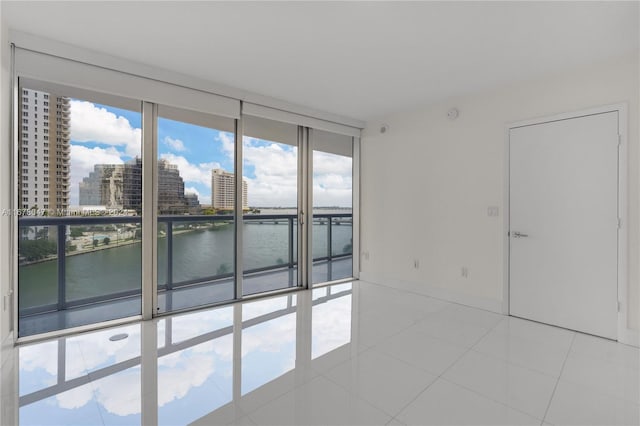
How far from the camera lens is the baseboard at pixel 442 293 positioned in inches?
138

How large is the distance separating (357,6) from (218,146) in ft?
7.35

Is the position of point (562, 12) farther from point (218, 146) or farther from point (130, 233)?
point (130, 233)

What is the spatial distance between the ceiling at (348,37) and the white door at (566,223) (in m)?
0.71

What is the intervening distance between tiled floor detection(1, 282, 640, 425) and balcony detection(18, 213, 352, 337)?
545 millimetres

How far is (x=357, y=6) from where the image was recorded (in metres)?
2.10

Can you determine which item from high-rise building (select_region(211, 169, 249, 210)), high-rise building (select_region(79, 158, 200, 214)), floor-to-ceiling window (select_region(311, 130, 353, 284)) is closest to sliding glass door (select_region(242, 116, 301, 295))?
high-rise building (select_region(211, 169, 249, 210))

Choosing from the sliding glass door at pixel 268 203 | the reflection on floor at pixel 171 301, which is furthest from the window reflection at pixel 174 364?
the sliding glass door at pixel 268 203

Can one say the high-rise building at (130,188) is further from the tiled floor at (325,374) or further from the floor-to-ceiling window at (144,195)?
the tiled floor at (325,374)

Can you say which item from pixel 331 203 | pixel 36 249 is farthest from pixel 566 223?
pixel 36 249

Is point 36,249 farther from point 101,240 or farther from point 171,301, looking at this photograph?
point 171,301

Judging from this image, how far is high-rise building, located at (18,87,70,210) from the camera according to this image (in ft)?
8.60

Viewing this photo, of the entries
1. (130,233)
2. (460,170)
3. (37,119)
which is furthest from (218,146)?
(460,170)

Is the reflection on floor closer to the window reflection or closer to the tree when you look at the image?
the window reflection

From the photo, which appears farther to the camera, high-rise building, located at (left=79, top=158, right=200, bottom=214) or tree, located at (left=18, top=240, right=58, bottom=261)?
high-rise building, located at (left=79, top=158, right=200, bottom=214)
